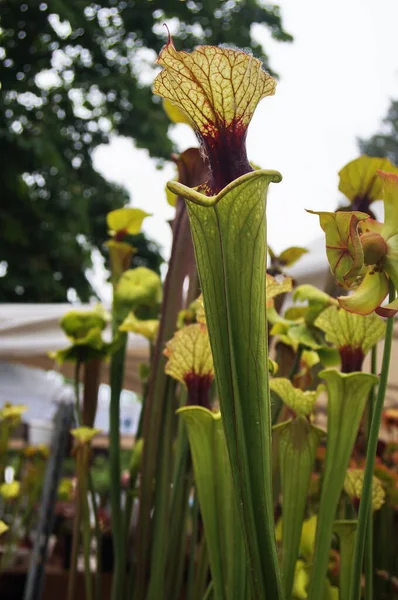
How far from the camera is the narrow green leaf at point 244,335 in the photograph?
0.36 m

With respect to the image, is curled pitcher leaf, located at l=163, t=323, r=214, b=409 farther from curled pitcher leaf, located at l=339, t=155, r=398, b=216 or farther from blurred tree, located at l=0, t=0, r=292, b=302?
blurred tree, located at l=0, t=0, r=292, b=302

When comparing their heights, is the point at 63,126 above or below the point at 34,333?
above

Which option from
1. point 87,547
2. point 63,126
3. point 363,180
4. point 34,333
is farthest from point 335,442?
point 63,126

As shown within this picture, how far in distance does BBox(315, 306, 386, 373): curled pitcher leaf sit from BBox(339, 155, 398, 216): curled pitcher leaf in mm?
126

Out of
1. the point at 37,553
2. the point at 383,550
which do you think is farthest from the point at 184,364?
the point at 37,553

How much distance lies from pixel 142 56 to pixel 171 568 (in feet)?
11.8

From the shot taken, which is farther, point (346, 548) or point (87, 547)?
point (87, 547)

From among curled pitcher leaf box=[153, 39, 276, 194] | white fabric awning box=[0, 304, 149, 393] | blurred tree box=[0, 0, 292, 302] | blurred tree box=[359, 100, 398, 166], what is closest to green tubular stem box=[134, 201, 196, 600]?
curled pitcher leaf box=[153, 39, 276, 194]

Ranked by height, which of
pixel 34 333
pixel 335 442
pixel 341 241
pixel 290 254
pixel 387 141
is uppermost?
pixel 387 141

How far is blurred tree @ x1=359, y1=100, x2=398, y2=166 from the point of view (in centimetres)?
1650

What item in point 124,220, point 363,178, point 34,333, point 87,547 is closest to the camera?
point 363,178

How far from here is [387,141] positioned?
16734mm

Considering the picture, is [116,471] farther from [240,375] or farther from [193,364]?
[240,375]

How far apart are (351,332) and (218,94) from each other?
0.33 metres
